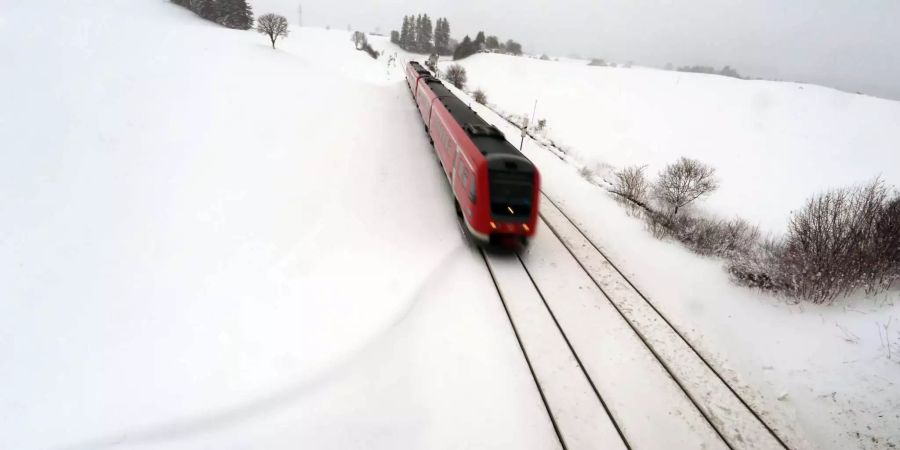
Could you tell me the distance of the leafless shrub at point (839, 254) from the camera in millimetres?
8961

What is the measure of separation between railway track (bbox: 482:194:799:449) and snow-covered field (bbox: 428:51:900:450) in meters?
0.62

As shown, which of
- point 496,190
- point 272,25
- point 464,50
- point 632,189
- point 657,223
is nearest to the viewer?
point 496,190

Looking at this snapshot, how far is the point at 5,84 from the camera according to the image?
1270cm

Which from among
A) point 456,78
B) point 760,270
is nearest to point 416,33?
point 456,78

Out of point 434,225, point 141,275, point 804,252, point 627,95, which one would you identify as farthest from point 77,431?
point 627,95

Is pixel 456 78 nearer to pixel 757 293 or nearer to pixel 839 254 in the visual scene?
pixel 757 293

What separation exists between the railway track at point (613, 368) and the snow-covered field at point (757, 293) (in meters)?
0.62

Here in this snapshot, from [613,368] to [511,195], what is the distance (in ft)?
15.0

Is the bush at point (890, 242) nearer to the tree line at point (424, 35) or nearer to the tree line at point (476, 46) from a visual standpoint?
the tree line at point (476, 46)

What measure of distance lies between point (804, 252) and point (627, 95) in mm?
40155

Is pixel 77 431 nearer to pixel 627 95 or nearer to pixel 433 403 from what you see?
pixel 433 403

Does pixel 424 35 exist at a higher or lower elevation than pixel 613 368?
higher

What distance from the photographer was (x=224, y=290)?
25.9 ft

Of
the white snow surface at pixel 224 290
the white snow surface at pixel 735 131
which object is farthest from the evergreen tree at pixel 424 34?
the white snow surface at pixel 224 290
